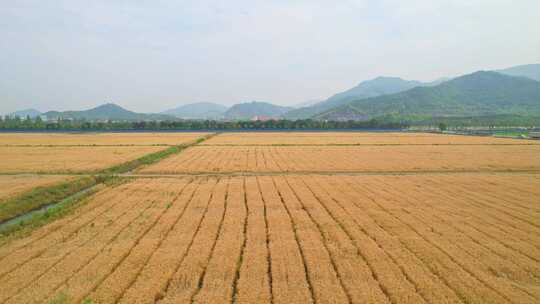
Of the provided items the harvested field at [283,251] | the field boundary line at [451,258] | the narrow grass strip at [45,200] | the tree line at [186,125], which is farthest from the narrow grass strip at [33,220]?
the tree line at [186,125]

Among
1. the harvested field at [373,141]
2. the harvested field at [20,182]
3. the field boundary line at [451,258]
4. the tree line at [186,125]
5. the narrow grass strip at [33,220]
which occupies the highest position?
the tree line at [186,125]

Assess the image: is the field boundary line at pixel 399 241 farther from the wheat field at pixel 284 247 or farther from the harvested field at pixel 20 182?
the harvested field at pixel 20 182

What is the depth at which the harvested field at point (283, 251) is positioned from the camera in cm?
707

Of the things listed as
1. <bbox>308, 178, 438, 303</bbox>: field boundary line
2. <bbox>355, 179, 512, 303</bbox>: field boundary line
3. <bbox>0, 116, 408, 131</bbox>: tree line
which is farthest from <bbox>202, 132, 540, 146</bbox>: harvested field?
<bbox>355, 179, 512, 303</bbox>: field boundary line

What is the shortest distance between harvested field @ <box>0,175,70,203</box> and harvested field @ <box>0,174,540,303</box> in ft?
16.9

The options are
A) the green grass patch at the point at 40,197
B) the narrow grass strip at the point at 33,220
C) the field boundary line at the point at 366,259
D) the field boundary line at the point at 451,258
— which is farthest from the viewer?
the green grass patch at the point at 40,197

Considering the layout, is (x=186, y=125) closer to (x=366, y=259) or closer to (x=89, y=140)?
(x=89, y=140)

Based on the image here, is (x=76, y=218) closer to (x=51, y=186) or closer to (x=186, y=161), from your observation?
(x=51, y=186)

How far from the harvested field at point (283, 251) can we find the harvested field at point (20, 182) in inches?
203

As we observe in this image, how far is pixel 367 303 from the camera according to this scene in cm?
665

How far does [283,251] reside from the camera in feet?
30.2

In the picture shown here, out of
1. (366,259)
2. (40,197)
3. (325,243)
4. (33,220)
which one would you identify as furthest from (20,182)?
(366,259)

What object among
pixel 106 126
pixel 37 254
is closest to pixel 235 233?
pixel 37 254

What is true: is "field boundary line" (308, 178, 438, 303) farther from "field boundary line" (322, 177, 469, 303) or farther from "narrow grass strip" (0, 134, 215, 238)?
"narrow grass strip" (0, 134, 215, 238)
